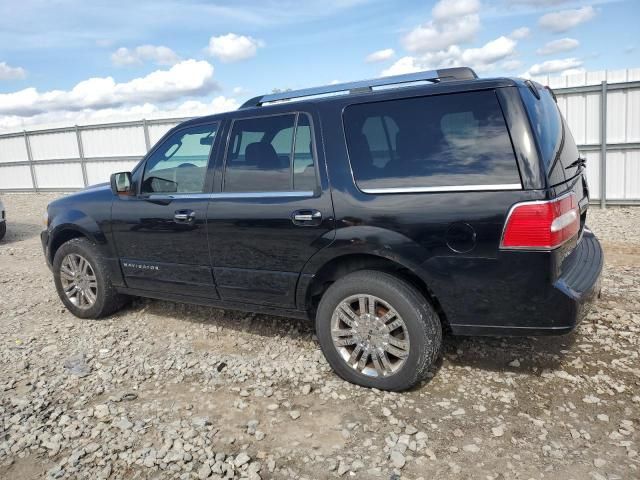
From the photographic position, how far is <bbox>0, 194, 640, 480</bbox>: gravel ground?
2619 mm

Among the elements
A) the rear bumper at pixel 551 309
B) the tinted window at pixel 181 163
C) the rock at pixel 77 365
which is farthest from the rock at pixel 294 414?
the tinted window at pixel 181 163

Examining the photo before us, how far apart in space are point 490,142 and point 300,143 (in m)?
1.30

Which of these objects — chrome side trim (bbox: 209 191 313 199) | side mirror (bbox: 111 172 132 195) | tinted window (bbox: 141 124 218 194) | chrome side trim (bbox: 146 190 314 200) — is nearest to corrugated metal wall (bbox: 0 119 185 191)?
side mirror (bbox: 111 172 132 195)

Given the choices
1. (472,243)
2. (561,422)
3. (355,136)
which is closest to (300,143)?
(355,136)

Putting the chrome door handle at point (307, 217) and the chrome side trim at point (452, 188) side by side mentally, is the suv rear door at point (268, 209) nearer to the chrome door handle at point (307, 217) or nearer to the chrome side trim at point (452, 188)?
the chrome door handle at point (307, 217)

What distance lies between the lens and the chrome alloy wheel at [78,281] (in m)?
4.79

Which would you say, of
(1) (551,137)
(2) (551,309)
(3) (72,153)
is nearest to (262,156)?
(1) (551,137)

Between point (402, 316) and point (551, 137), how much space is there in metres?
1.39

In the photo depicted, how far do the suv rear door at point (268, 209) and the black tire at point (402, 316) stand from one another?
32 cm

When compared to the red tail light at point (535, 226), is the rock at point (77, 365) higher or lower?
lower

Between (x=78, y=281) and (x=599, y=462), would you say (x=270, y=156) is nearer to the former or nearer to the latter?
(x=78, y=281)

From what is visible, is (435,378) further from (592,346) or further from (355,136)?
(355,136)

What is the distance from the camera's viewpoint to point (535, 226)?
8.76 ft

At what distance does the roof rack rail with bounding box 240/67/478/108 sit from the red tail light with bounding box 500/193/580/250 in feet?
3.04
